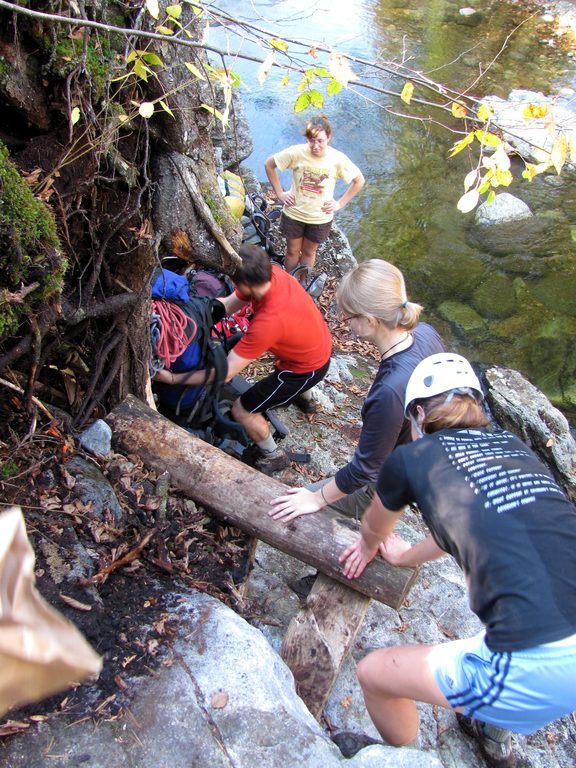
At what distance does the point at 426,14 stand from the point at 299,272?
13470 mm

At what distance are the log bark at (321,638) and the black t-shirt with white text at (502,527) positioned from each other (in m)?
1.10

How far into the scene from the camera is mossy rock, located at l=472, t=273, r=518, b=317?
367 inches

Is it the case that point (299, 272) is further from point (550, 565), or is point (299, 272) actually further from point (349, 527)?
point (550, 565)

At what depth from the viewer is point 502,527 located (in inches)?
90.5

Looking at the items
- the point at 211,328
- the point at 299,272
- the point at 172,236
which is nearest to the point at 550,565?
the point at 172,236

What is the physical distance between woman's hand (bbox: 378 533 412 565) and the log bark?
0.30 m

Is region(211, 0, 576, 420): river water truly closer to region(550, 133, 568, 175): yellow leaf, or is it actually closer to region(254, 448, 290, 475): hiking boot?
region(254, 448, 290, 475): hiking boot

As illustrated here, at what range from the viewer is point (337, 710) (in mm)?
3428

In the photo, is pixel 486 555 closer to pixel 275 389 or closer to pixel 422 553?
pixel 422 553

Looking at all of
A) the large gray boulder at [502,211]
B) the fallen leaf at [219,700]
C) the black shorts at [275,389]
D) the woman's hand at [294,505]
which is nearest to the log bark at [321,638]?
the woman's hand at [294,505]

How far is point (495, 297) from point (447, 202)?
255 cm

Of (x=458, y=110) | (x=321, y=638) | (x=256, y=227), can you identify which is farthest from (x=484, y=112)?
(x=256, y=227)

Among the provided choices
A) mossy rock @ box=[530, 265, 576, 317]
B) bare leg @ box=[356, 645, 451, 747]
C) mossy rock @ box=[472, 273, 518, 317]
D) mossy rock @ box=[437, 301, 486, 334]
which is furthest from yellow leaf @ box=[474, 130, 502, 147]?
mossy rock @ box=[530, 265, 576, 317]

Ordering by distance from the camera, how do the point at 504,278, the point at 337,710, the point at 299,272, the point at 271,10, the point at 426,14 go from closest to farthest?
the point at 337,710 → the point at 299,272 → the point at 504,278 → the point at 271,10 → the point at 426,14
